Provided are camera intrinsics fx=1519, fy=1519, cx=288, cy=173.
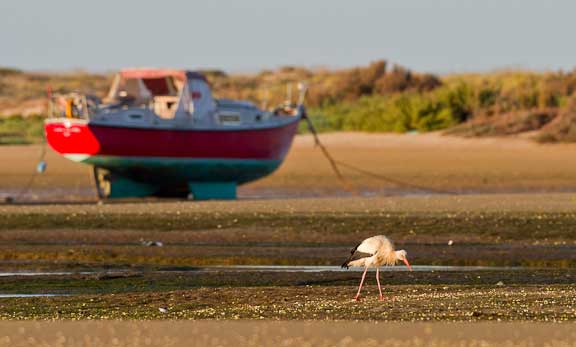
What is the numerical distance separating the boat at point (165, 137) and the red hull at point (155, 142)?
2 cm

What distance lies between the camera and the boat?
3541 centimetres

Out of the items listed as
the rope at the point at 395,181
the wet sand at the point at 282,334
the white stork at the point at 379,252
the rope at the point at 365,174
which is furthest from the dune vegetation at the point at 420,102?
the wet sand at the point at 282,334

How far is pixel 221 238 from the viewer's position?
25.6 m

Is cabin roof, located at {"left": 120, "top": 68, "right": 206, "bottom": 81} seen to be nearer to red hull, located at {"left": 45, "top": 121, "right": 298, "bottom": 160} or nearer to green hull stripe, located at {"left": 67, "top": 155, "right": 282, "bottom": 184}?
red hull, located at {"left": 45, "top": 121, "right": 298, "bottom": 160}

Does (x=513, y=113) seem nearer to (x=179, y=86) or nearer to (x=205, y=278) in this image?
(x=179, y=86)

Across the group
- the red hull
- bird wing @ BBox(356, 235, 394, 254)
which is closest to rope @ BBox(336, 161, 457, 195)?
the red hull

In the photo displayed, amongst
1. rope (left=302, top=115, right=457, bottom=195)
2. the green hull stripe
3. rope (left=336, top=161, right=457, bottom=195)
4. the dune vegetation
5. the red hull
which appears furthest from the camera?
the dune vegetation

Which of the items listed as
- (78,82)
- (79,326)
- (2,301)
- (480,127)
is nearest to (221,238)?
(2,301)

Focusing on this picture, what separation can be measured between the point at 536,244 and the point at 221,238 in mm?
5246

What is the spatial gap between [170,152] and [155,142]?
0.53 meters

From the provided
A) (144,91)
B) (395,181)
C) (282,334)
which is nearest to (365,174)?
(395,181)

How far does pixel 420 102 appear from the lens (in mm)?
56562

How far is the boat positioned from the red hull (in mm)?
23

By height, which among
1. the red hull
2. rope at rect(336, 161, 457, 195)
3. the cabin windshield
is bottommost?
rope at rect(336, 161, 457, 195)
